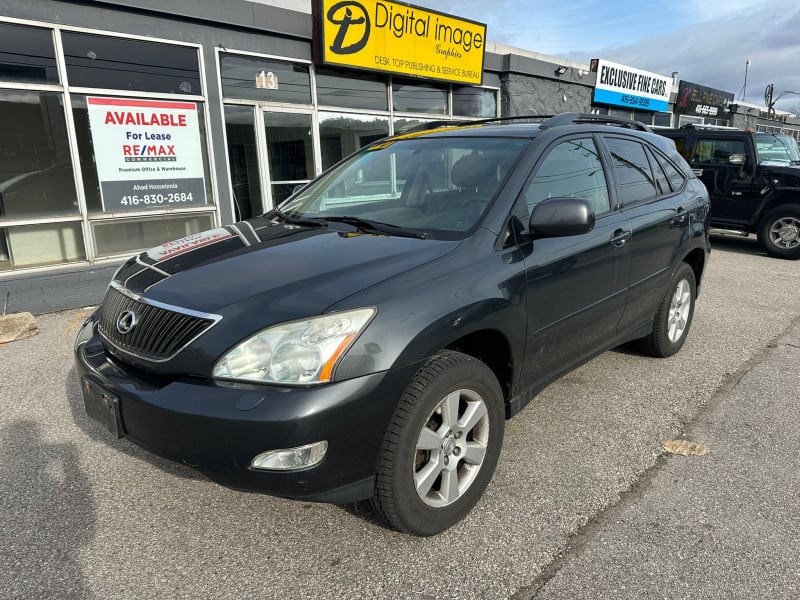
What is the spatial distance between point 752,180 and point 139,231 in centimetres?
955

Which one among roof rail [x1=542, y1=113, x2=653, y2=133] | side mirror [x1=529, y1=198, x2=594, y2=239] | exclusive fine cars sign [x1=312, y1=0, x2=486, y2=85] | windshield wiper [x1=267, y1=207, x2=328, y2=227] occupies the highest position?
exclusive fine cars sign [x1=312, y1=0, x2=486, y2=85]

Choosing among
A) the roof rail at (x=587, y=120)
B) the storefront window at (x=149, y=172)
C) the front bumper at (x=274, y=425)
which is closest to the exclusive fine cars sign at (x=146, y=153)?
the storefront window at (x=149, y=172)

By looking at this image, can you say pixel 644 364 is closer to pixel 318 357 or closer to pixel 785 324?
pixel 785 324

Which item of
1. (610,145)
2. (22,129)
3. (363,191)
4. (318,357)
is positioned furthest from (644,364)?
(22,129)

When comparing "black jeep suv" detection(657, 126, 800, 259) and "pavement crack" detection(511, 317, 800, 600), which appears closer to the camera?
"pavement crack" detection(511, 317, 800, 600)

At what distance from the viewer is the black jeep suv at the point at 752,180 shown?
914 centimetres

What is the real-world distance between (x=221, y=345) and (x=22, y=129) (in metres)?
5.80

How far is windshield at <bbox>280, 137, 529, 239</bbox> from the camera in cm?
286

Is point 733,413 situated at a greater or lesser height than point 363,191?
lesser

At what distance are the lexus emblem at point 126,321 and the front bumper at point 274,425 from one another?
1.05 feet

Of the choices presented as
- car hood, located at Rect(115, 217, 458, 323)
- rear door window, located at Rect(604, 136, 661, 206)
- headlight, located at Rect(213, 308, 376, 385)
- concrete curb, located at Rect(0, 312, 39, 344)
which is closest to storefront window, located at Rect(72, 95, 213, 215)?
concrete curb, located at Rect(0, 312, 39, 344)

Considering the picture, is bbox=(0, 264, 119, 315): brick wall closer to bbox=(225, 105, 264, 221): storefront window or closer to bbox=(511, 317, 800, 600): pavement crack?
bbox=(225, 105, 264, 221): storefront window

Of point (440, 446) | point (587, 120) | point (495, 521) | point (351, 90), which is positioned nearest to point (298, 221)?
point (440, 446)

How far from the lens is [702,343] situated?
16.2 feet
